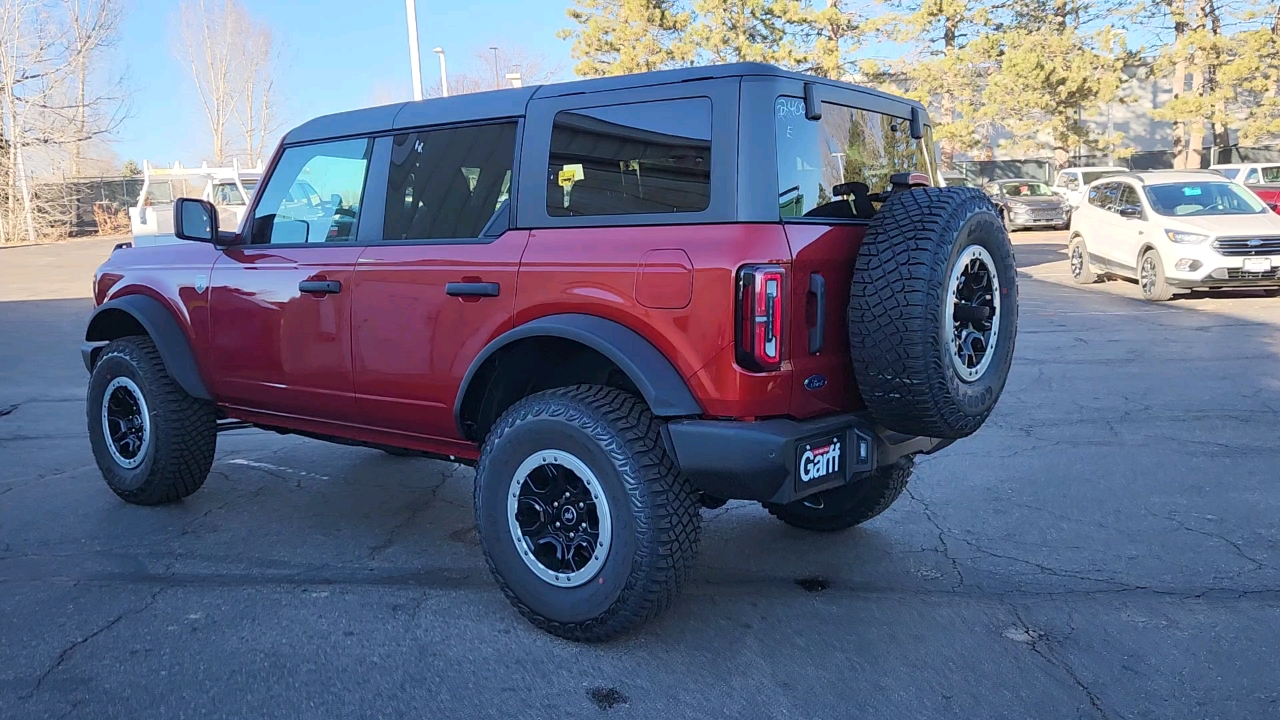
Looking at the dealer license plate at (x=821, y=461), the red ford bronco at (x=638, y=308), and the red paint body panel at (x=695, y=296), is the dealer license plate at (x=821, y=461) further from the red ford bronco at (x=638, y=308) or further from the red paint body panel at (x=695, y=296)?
the red paint body panel at (x=695, y=296)

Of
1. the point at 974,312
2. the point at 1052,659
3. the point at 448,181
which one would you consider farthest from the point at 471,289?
the point at 1052,659

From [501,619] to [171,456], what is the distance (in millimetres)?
2264

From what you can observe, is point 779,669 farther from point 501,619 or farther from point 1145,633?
point 1145,633

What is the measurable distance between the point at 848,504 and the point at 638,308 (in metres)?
1.75

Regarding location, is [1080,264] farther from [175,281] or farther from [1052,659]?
[175,281]

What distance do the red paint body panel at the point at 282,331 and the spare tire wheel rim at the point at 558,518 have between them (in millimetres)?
1157

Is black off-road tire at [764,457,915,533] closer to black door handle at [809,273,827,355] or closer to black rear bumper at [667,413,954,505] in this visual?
black rear bumper at [667,413,954,505]

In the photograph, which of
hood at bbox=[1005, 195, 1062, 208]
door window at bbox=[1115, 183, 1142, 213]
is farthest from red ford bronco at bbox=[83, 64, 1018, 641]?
hood at bbox=[1005, 195, 1062, 208]

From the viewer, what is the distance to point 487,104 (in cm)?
404

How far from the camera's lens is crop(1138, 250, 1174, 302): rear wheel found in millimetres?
12398

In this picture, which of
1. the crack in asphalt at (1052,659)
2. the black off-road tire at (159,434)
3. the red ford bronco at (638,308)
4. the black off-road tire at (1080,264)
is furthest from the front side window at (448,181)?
the black off-road tire at (1080,264)

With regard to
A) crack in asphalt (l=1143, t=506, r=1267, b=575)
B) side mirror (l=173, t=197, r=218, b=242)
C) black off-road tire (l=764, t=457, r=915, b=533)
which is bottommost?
crack in asphalt (l=1143, t=506, r=1267, b=575)

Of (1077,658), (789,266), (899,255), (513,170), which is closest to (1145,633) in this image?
(1077,658)

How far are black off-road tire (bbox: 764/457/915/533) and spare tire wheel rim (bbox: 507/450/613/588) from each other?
1.16m
